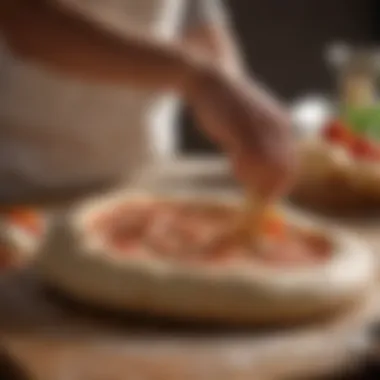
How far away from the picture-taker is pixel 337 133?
130 cm

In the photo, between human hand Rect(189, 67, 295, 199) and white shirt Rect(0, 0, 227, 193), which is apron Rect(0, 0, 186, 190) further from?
human hand Rect(189, 67, 295, 199)

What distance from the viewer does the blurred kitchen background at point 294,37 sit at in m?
2.38

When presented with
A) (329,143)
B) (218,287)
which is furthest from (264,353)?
(329,143)

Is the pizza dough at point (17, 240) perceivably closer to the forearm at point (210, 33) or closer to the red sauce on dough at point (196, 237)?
the red sauce on dough at point (196, 237)

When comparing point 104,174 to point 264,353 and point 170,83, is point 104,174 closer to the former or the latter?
point 170,83

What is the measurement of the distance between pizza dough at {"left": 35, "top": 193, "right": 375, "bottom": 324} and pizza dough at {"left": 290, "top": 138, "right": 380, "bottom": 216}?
0.28 metres

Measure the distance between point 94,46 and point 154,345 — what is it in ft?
0.89

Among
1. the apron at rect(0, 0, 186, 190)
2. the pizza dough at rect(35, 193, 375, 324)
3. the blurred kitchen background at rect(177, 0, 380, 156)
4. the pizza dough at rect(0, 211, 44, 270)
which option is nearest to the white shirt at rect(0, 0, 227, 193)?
the apron at rect(0, 0, 186, 190)

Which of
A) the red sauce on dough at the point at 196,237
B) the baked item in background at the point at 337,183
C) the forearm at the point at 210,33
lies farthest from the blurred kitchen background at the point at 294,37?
the red sauce on dough at the point at 196,237

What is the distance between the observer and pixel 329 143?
4.14 feet

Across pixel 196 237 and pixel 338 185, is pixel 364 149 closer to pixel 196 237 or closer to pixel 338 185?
pixel 338 185

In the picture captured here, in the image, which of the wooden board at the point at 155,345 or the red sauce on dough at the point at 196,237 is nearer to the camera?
the wooden board at the point at 155,345

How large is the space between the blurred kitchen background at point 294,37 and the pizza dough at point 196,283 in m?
1.45

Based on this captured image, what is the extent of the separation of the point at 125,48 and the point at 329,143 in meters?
0.45
